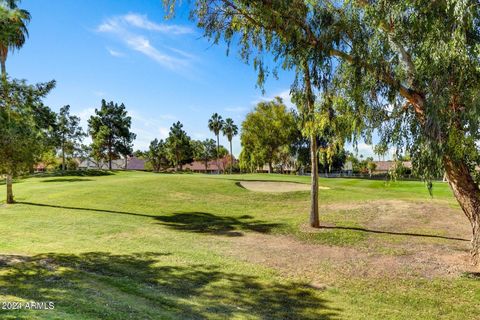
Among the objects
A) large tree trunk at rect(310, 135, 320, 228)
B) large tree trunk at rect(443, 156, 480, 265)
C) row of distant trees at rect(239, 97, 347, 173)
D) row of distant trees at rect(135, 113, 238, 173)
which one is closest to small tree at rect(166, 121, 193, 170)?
row of distant trees at rect(135, 113, 238, 173)

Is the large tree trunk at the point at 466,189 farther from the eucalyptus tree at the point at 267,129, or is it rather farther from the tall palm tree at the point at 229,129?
the tall palm tree at the point at 229,129

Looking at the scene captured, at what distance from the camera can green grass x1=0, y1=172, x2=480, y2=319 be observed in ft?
25.3

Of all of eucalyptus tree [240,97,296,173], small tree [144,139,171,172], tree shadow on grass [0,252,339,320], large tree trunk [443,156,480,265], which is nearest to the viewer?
tree shadow on grass [0,252,339,320]

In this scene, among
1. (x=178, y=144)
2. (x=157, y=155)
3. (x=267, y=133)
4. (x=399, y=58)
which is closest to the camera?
(x=399, y=58)

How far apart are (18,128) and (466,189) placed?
12144mm

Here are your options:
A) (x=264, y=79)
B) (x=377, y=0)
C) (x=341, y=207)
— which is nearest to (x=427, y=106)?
(x=377, y=0)

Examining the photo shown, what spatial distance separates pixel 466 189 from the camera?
10727mm

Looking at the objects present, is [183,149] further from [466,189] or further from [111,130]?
Answer: [466,189]

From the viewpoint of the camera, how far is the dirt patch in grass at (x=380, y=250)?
438 inches

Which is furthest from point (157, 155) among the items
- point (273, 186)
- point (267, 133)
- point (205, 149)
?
point (273, 186)

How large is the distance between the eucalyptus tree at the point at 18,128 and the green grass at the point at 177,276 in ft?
9.15

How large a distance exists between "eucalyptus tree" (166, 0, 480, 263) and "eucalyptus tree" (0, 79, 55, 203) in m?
4.58

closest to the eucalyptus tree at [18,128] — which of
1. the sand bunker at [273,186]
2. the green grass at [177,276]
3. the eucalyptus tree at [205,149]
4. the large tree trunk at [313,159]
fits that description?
the green grass at [177,276]

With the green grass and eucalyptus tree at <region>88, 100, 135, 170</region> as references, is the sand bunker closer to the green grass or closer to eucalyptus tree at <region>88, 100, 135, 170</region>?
the green grass
